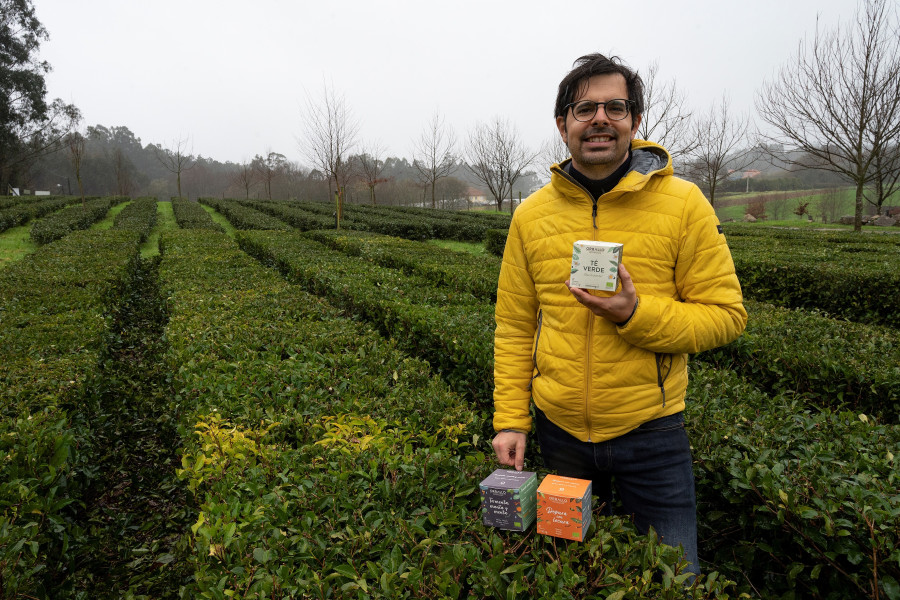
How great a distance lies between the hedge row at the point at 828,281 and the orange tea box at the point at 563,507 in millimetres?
7648

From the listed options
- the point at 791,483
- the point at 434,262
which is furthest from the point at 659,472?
the point at 434,262

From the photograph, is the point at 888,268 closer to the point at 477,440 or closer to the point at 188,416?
the point at 477,440

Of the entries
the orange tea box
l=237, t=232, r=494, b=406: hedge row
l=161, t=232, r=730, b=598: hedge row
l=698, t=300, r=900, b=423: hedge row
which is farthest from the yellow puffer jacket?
l=698, t=300, r=900, b=423: hedge row

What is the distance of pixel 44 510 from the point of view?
2.39 metres

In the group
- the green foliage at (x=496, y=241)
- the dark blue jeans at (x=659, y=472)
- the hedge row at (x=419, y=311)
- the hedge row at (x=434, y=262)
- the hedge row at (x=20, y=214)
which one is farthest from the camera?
the hedge row at (x=20, y=214)

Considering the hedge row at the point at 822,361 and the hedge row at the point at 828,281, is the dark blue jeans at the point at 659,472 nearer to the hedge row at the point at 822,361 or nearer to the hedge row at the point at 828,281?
the hedge row at the point at 822,361

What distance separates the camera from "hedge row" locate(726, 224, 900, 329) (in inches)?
267

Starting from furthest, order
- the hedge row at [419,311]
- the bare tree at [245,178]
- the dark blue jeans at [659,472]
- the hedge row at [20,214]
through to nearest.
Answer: the bare tree at [245,178] → the hedge row at [20,214] → the hedge row at [419,311] → the dark blue jeans at [659,472]

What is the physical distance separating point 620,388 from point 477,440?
1.02 meters

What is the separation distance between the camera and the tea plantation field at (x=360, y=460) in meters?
1.56

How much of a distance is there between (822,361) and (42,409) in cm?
568

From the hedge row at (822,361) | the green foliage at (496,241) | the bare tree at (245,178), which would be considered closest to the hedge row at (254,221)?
the green foliage at (496,241)

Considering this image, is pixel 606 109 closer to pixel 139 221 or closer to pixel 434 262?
pixel 434 262

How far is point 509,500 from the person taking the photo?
1.47m
